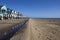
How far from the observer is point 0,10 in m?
62.2

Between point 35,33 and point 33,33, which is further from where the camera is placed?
point 35,33

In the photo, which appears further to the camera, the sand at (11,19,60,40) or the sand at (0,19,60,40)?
the sand at (0,19,60,40)

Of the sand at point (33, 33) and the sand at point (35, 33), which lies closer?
the sand at point (35, 33)

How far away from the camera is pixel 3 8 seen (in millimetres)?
65312

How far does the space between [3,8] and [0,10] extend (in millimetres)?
3526

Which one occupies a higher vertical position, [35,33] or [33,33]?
[33,33]
